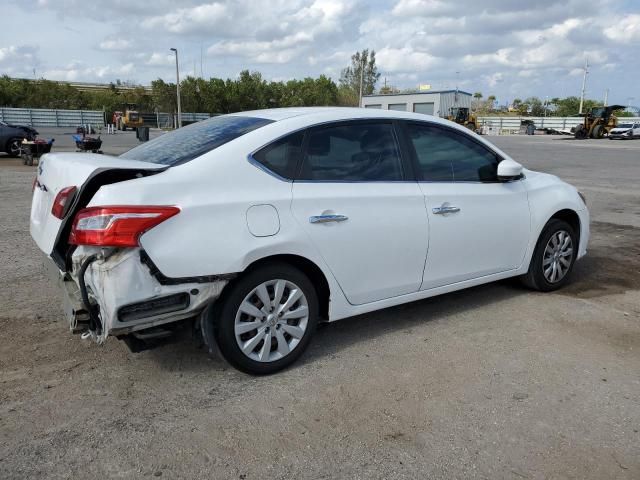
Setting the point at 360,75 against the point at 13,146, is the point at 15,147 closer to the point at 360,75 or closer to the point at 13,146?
the point at 13,146

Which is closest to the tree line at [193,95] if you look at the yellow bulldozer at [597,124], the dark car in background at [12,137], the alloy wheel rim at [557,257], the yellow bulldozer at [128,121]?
the yellow bulldozer at [128,121]

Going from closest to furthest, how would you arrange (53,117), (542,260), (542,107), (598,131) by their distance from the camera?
(542,260) → (598,131) → (53,117) → (542,107)

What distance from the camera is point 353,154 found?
3703mm

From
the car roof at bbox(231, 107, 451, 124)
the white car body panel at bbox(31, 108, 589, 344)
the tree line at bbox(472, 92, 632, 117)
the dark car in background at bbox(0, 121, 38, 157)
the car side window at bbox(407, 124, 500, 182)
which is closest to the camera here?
the white car body panel at bbox(31, 108, 589, 344)

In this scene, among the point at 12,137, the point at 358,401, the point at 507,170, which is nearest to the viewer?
the point at 358,401

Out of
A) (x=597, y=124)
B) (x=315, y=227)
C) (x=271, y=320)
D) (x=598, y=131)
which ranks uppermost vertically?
(x=597, y=124)

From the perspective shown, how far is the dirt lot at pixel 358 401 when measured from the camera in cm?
257

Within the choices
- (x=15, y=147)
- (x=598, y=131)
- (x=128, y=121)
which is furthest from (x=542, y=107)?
(x=15, y=147)

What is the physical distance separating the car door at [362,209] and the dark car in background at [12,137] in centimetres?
1762

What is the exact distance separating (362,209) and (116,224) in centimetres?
156

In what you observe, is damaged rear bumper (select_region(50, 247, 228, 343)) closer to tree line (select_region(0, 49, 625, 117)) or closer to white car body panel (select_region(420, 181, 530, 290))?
white car body panel (select_region(420, 181, 530, 290))

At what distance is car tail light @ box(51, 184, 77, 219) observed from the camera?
10.1 feet

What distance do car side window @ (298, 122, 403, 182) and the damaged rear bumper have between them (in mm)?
1015

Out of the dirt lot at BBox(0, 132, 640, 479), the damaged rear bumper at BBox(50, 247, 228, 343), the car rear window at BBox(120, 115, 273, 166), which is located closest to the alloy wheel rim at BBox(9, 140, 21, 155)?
the dirt lot at BBox(0, 132, 640, 479)
